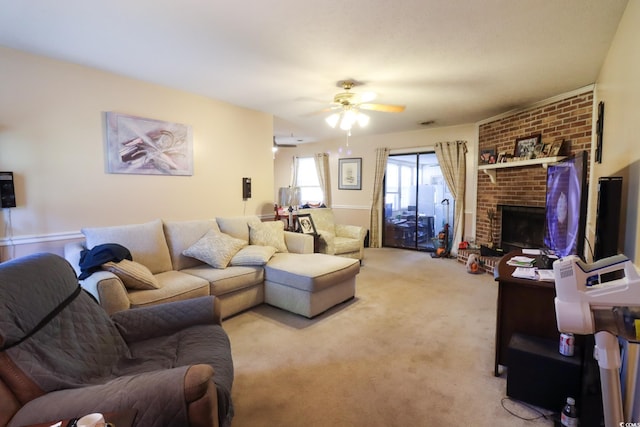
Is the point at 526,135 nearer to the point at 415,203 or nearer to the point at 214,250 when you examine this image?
the point at 415,203

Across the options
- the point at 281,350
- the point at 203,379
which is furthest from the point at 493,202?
the point at 203,379

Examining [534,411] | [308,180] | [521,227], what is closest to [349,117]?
[534,411]

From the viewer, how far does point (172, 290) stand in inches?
96.0

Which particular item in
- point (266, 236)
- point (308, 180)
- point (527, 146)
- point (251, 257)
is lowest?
point (251, 257)

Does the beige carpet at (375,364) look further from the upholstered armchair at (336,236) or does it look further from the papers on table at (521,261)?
the upholstered armchair at (336,236)

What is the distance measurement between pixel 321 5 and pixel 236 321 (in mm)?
2610

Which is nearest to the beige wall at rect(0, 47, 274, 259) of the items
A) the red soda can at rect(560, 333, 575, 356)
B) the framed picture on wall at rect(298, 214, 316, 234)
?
the framed picture on wall at rect(298, 214, 316, 234)

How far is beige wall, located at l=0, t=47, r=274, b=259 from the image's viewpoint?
248 centimetres

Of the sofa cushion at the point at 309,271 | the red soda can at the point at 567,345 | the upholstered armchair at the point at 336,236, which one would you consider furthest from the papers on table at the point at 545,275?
the upholstered armchair at the point at 336,236

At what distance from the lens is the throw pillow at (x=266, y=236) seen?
364cm

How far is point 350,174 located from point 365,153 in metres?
0.55

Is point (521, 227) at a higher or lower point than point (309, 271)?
higher

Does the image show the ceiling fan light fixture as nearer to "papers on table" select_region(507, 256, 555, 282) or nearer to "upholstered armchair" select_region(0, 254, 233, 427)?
"papers on table" select_region(507, 256, 555, 282)

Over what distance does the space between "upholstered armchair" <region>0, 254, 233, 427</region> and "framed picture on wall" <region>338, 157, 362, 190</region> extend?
5.13 metres
